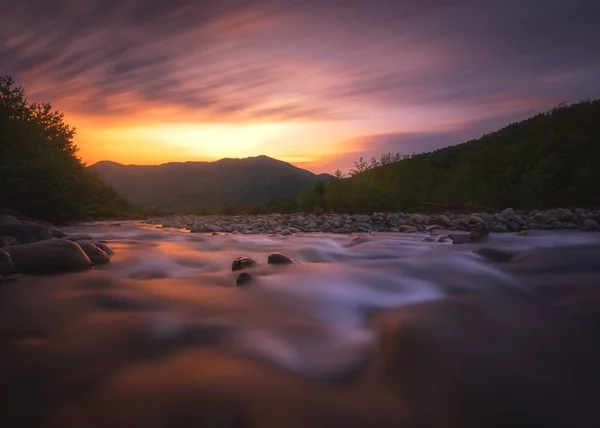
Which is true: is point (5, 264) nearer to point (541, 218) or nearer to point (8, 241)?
point (8, 241)

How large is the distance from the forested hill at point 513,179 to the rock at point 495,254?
30.6 feet

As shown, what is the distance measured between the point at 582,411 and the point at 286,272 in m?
3.11

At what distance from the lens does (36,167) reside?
45.1ft

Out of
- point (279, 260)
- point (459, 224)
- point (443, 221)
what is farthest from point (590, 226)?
point (279, 260)

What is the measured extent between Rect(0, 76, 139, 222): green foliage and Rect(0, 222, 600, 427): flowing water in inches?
438

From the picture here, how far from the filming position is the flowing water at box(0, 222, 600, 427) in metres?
1.61

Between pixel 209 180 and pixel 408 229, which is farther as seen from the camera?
pixel 209 180

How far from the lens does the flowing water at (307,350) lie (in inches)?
63.6

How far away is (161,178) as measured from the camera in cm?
13362

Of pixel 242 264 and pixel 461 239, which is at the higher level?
pixel 242 264

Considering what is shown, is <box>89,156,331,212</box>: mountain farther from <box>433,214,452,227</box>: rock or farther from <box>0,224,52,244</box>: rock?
<box>0,224,52,244</box>: rock

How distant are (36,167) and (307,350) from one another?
1467 centimetres

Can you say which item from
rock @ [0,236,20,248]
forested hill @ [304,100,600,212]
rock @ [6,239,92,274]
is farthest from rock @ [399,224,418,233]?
rock @ [0,236,20,248]

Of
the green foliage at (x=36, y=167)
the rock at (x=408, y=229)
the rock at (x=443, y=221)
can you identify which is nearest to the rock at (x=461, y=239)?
the rock at (x=408, y=229)
